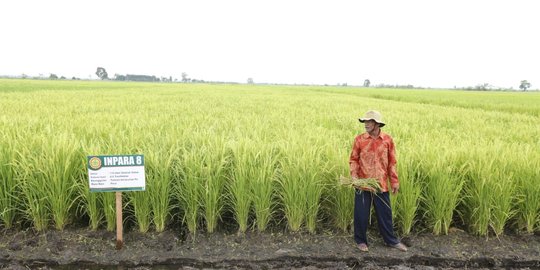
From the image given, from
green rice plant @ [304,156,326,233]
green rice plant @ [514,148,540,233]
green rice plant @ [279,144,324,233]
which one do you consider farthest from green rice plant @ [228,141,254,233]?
green rice plant @ [514,148,540,233]

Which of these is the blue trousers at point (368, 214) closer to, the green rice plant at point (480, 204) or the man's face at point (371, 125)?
the man's face at point (371, 125)

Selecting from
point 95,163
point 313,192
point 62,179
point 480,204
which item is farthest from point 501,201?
point 62,179

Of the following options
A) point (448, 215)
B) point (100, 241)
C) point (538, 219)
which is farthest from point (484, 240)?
point (100, 241)

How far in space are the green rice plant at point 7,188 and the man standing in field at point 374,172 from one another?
302 cm

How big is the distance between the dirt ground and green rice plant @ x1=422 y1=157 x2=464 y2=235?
141 millimetres

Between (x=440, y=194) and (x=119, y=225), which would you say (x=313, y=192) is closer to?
(x=440, y=194)

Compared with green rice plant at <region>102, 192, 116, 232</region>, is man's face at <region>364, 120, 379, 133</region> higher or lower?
higher

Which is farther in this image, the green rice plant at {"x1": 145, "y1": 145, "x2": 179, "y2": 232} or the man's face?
the green rice plant at {"x1": 145, "y1": 145, "x2": 179, "y2": 232}

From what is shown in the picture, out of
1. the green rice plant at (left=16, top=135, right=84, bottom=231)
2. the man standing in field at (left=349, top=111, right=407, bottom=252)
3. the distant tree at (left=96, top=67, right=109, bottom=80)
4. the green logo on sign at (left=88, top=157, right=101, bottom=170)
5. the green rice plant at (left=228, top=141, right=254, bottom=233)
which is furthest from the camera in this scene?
the distant tree at (left=96, top=67, right=109, bottom=80)

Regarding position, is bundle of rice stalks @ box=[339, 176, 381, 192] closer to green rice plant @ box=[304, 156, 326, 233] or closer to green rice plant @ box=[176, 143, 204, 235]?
green rice plant @ box=[304, 156, 326, 233]

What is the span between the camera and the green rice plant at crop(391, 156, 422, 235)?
10.7 ft

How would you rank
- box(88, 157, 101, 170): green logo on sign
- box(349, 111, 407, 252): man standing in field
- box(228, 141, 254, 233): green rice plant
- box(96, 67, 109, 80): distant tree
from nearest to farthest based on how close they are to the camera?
1. box(88, 157, 101, 170): green logo on sign
2. box(349, 111, 407, 252): man standing in field
3. box(228, 141, 254, 233): green rice plant
4. box(96, 67, 109, 80): distant tree

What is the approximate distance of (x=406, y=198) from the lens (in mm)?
3268

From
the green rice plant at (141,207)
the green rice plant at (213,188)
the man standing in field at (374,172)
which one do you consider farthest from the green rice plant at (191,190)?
the man standing in field at (374,172)
